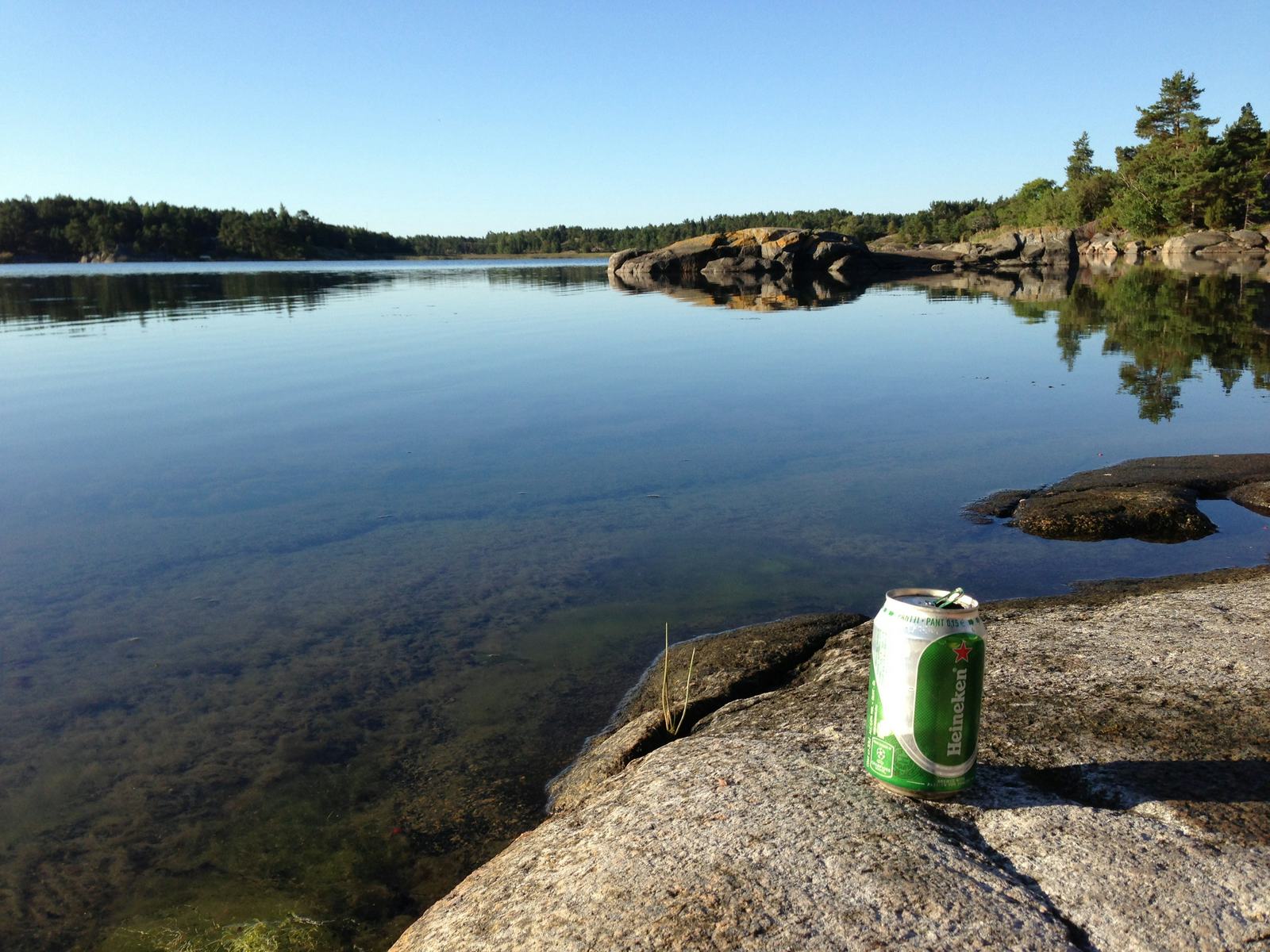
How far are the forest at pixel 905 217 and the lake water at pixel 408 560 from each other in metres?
54.6

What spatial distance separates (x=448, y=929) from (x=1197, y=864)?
1.98 m

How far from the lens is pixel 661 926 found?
2.13 metres

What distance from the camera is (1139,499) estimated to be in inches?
271

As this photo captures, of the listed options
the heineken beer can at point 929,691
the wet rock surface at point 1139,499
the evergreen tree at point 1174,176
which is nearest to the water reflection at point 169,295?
the wet rock surface at point 1139,499

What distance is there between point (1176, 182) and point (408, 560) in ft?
224

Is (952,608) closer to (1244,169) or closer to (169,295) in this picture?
(169,295)

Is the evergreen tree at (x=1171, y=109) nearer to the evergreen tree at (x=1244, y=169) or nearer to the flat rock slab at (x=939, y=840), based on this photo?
the evergreen tree at (x=1244, y=169)

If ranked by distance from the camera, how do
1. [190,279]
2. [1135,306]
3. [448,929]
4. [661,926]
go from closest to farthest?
1. [661,926]
2. [448,929]
3. [1135,306]
4. [190,279]

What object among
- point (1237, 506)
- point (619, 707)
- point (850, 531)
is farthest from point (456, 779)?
point (1237, 506)

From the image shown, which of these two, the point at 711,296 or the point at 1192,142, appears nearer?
the point at 711,296

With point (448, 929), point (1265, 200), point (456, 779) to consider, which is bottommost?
point (456, 779)

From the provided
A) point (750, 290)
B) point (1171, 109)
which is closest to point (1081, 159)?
point (1171, 109)

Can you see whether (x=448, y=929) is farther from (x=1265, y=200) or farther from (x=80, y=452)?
(x=1265, y=200)

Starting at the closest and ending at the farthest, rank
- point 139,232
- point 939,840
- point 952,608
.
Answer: point 939,840
point 952,608
point 139,232
